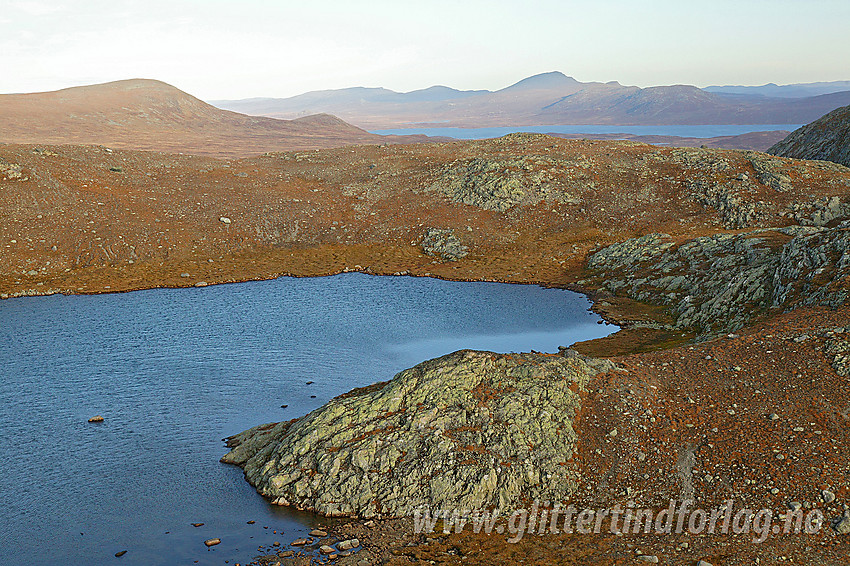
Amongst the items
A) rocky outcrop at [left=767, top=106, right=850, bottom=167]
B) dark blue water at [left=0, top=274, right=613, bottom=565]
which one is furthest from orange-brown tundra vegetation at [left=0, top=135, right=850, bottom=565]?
rocky outcrop at [left=767, top=106, right=850, bottom=167]

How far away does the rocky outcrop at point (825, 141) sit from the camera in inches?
3757

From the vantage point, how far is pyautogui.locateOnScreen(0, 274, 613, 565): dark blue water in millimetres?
22531

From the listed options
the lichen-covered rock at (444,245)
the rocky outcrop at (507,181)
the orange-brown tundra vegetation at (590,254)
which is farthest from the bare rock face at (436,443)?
the rocky outcrop at (507,181)

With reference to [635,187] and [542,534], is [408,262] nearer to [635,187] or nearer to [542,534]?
[635,187]

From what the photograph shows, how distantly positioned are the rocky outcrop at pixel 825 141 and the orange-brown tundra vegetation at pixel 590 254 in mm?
26152

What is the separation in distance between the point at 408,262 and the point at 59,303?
3172 cm

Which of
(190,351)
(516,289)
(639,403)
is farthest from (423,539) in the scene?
(516,289)

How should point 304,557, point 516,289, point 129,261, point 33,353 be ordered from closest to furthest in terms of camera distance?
point 304,557 → point 33,353 → point 516,289 → point 129,261

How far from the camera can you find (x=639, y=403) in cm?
2639

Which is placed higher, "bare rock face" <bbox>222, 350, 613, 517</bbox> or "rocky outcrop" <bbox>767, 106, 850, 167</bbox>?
"rocky outcrop" <bbox>767, 106, 850, 167</bbox>

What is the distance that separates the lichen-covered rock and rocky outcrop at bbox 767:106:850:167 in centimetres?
6282

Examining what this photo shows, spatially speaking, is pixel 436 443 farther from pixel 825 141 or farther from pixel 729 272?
pixel 825 141

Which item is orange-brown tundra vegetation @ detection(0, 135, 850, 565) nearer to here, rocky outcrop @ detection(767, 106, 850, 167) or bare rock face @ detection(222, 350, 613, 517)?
bare rock face @ detection(222, 350, 613, 517)

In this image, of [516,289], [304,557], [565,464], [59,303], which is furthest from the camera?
[516,289]
